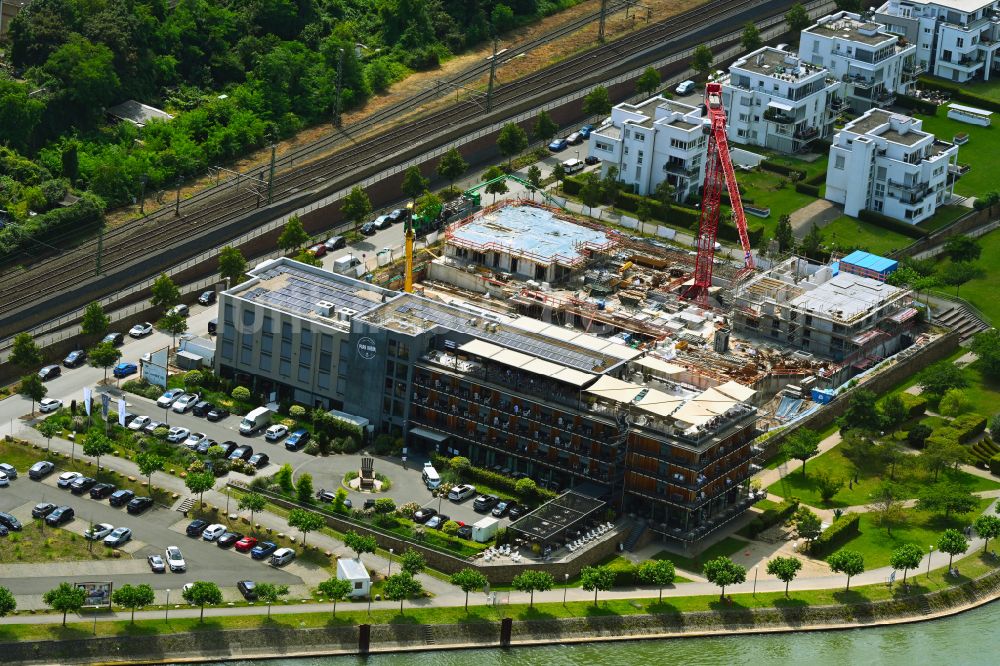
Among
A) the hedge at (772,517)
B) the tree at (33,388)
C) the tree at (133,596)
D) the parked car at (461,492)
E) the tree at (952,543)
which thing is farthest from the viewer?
the tree at (33,388)

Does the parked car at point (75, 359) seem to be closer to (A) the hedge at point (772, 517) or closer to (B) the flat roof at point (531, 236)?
(B) the flat roof at point (531, 236)

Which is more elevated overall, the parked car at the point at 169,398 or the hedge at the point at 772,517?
the parked car at the point at 169,398

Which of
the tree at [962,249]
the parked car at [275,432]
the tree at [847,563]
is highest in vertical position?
the tree at [962,249]

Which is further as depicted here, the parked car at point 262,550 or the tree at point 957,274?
the tree at point 957,274

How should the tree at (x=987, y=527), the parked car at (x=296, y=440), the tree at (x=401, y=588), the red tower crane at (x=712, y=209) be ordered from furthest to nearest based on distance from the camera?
the red tower crane at (x=712, y=209) → the parked car at (x=296, y=440) → the tree at (x=987, y=527) → the tree at (x=401, y=588)

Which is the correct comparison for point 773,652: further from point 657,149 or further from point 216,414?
point 657,149

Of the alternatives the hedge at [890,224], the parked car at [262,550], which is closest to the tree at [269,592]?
the parked car at [262,550]

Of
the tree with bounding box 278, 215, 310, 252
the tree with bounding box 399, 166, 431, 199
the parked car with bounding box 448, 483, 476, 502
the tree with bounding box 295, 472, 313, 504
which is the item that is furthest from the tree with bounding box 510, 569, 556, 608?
the tree with bounding box 399, 166, 431, 199
